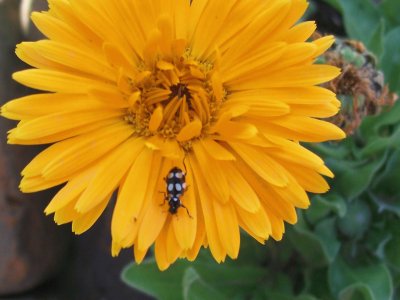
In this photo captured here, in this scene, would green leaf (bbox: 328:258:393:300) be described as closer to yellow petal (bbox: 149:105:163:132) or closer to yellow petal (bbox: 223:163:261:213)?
yellow petal (bbox: 223:163:261:213)

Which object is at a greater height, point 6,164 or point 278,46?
point 278,46

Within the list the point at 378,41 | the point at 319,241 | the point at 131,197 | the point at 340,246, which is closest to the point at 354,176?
the point at 319,241

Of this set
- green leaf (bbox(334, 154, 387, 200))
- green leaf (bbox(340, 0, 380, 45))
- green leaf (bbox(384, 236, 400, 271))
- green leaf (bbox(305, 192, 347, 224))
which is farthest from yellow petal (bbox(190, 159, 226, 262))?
green leaf (bbox(340, 0, 380, 45))

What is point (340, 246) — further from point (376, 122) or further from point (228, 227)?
point (228, 227)

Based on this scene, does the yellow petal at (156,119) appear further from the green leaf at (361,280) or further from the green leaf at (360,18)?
the green leaf at (360,18)

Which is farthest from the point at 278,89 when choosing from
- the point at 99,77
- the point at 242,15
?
the point at 99,77

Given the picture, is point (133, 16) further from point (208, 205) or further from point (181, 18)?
point (208, 205)
